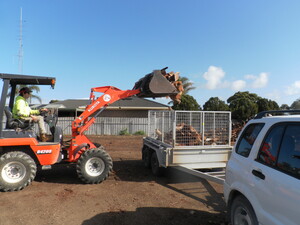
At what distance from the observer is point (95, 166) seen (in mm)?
6379

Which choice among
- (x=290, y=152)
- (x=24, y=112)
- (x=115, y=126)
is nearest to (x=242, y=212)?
(x=290, y=152)

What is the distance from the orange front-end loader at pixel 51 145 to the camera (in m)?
5.61

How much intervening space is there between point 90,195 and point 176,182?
2.41m

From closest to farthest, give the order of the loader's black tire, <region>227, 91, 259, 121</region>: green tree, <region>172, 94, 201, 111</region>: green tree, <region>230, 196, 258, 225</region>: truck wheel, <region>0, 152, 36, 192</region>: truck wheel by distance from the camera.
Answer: <region>230, 196, 258, 225</region>: truck wheel → <region>0, 152, 36, 192</region>: truck wheel → the loader's black tire → <region>172, 94, 201, 111</region>: green tree → <region>227, 91, 259, 121</region>: green tree

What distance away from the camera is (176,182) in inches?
259

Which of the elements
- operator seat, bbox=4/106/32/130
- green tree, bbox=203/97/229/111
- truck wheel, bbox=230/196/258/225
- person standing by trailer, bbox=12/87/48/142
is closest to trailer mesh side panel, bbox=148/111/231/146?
truck wheel, bbox=230/196/258/225

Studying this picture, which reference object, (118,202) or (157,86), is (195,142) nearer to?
(157,86)

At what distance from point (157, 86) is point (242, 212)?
403 centimetres

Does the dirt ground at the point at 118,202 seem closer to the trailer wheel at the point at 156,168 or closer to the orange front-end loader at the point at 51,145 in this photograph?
the trailer wheel at the point at 156,168

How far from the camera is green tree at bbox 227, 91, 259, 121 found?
31438 millimetres

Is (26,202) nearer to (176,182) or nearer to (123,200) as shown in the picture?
(123,200)

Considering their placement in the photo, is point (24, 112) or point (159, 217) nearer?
point (159, 217)

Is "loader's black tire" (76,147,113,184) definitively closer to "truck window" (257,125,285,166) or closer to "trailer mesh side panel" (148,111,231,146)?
"trailer mesh side panel" (148,111,231,146)

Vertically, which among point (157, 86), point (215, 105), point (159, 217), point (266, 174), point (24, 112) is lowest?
point (159, 217)
